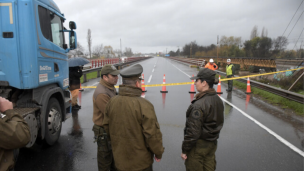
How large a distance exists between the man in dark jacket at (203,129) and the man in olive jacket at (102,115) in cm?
112

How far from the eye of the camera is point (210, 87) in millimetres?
2680

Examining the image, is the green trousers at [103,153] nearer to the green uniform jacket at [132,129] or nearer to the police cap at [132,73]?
the green uniform jacket at [132,129]

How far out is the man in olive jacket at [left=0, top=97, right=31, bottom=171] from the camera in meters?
1.80

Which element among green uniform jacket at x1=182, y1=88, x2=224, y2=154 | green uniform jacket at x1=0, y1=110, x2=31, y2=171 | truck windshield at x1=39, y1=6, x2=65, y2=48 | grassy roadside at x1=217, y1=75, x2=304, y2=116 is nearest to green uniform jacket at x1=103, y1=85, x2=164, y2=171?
green uniform jacket at x1=182, y1=88, x2=224, y2=154

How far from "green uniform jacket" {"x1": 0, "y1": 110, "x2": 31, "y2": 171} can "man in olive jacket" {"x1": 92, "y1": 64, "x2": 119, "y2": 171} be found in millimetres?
981

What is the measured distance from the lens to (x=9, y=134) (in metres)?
1.81

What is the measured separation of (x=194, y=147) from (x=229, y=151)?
2.11m

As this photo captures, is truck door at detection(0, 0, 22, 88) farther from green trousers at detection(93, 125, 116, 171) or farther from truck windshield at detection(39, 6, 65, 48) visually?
green trousers at detection(93, 125, 116, 171)

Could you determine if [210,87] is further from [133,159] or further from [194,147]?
[133,159]

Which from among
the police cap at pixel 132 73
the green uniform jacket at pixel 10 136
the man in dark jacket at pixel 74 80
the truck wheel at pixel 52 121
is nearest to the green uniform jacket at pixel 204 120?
the police cap at pixel 132 73

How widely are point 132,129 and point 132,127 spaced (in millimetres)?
24

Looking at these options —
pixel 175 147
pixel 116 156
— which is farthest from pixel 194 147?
pixel 175 147

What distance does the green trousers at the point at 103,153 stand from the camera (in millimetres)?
2752

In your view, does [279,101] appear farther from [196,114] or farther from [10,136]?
[10,136]
